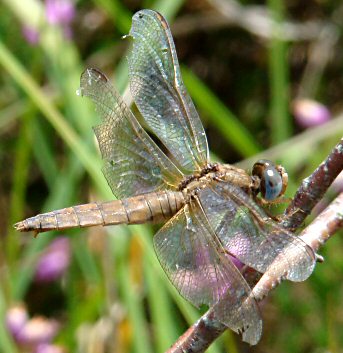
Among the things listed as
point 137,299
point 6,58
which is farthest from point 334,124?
point 6,58

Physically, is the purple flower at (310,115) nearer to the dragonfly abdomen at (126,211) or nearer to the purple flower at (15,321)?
the purple flower at (15,321)

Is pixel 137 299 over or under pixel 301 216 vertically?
under

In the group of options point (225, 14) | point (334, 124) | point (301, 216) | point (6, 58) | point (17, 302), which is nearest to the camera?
point (301, 216)

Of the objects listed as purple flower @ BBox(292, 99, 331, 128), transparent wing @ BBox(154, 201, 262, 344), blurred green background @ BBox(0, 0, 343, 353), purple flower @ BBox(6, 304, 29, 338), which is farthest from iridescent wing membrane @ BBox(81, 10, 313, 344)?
purple flower @ BBox(292, 99, 331, 128)

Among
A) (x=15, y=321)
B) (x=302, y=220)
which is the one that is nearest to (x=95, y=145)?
(x=15, y=321)

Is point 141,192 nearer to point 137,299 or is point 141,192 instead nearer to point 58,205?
point 137,299

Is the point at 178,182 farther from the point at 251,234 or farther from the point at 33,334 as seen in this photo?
the point at 33,334

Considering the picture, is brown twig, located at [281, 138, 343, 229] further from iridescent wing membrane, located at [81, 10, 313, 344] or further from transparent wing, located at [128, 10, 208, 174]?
transparent wing, located at [128, 10, 208, 174]

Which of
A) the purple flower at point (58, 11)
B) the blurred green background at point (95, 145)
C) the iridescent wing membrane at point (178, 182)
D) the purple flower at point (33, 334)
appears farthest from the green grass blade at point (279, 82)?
the iridescent wing membrane at point (178, 182)
